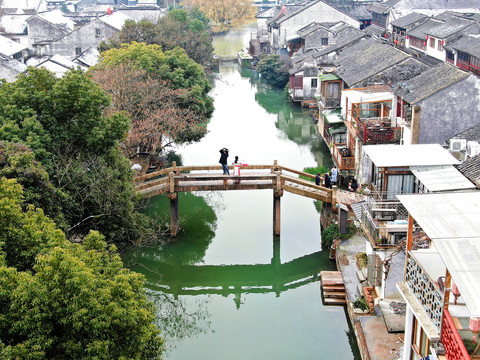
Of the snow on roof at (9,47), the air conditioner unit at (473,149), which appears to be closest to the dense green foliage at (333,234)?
the air conditioner unit at (473,149)

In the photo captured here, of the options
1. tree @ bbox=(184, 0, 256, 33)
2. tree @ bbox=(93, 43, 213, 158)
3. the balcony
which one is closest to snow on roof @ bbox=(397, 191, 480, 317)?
the balcony

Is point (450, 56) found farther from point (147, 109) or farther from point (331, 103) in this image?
point (147, 109)

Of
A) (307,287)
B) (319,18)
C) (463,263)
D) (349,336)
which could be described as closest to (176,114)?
(307,287)

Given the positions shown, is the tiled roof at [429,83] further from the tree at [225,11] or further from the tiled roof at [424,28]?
the tree at [225,11]

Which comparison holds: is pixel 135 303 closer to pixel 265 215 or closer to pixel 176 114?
pixel 265 215

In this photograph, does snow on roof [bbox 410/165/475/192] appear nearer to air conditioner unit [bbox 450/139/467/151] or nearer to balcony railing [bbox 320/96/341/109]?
air conditioner unit [bbox 450/139/467/151]

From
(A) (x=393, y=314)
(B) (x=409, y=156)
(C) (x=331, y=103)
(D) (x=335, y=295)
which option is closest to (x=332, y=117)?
(C) (x=331, y=103)
